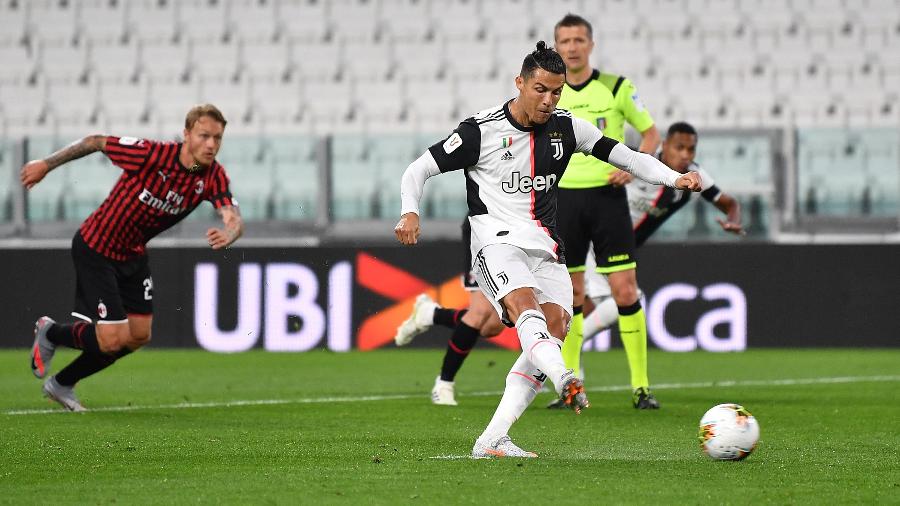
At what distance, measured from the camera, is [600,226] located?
828 centimetres

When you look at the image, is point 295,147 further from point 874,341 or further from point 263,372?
point 874,341

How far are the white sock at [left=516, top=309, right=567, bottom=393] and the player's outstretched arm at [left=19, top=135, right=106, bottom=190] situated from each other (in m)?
2.84

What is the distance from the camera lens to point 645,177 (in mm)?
6160

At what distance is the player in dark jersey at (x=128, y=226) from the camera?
7715 mm

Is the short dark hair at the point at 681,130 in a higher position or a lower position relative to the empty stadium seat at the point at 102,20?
lower

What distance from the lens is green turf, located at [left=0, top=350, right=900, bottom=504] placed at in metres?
4.76

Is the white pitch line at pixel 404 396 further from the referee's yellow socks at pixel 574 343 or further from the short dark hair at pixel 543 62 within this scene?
the short dark hair at pixel 543 62

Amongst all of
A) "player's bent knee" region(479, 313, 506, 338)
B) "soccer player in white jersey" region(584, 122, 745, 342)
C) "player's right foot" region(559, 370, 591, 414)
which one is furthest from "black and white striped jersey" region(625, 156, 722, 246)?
"player's right foot" region(559, 370, 591, 414)

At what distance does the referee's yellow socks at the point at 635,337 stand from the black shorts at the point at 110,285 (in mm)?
2733

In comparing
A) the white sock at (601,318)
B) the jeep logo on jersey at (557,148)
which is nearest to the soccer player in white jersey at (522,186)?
the jeep logo on jersey at (557,148)

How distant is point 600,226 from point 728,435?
9.46ft

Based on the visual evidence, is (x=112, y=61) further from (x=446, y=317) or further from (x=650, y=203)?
(x=650, y=203)

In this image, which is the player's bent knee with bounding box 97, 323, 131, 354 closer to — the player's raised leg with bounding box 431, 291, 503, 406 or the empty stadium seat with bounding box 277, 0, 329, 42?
the player's raised leg with bounding box 431, 291, 503, 406

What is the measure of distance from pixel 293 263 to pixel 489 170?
8.00 metres
